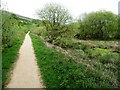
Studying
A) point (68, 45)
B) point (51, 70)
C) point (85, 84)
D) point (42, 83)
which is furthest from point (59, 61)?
point (68, 45)

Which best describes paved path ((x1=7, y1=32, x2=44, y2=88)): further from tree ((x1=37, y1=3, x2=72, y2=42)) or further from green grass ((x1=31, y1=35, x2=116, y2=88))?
tree ((x1=37, y1=3, x2=72, y2=42))

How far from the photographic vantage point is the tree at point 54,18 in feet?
101

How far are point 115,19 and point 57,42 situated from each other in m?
24.3

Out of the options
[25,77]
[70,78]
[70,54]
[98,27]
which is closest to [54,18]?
[70,54]

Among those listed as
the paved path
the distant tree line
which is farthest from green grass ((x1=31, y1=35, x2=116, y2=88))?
the distant tree line

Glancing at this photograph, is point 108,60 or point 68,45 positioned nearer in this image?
point 108,60

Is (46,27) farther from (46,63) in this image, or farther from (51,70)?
(51,70)

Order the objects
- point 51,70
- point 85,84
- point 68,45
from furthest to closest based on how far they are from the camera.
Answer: point 68,45 < point 51,70 < point 85,84

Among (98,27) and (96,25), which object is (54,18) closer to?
(96,25)

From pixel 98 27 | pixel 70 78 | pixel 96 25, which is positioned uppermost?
pixel 96 25

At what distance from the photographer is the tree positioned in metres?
30.9

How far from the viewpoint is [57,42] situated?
29.0 meters

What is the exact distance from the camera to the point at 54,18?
107 ft

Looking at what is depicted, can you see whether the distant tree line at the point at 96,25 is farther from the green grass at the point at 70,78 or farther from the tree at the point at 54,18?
the green grass at the point at 70,78
